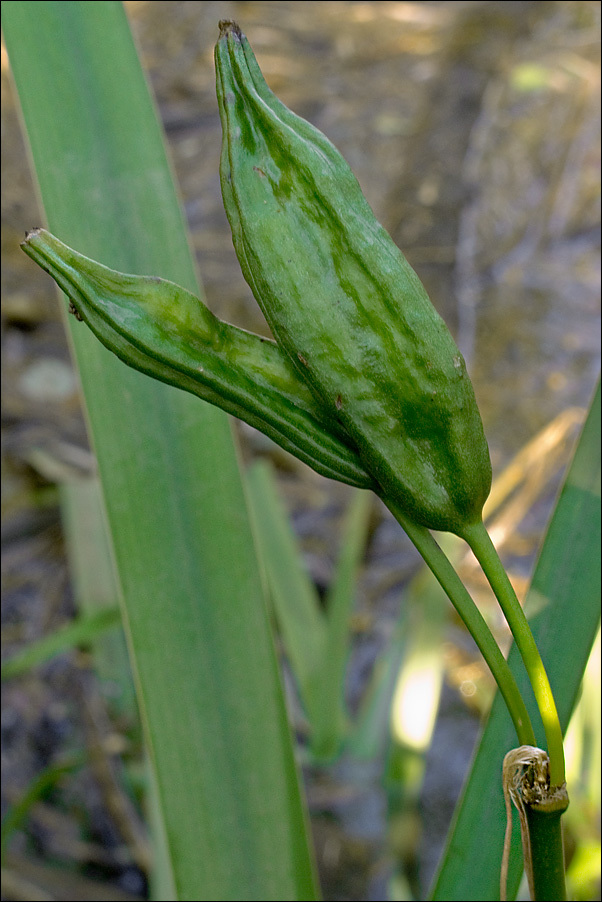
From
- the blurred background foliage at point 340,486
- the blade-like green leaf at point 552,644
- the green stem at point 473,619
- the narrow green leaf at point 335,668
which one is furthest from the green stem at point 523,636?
the narrow green leaf at point 335,668

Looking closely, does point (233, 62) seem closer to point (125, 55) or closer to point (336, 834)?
point (125, 55)

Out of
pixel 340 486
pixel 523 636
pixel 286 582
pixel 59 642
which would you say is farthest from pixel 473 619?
pixel 340 486

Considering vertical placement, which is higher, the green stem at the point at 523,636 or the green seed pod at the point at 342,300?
the green seed pod at the point at 342,300

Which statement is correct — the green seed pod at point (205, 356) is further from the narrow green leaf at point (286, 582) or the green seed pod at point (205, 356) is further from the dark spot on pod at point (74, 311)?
the narrow green leaf at point (286, 582)

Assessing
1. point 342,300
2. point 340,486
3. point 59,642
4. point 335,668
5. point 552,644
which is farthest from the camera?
point 340,486

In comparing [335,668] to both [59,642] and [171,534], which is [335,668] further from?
[171,534]
